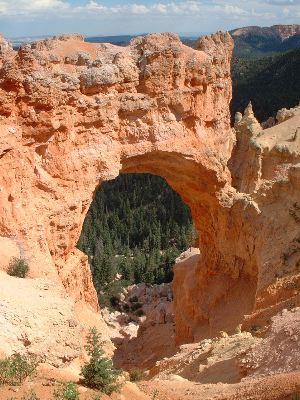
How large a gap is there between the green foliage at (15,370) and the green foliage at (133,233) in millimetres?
27425

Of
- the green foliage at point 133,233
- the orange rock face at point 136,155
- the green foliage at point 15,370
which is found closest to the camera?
the green foliage at point 15,370

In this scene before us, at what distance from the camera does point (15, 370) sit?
9.17 metres

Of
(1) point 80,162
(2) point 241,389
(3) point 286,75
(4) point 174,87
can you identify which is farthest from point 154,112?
(3) point 286,75

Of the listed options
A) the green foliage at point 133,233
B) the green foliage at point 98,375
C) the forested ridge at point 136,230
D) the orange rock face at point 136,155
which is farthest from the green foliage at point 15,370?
the green foliage at point 133,233

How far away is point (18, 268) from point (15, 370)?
15.7 feet

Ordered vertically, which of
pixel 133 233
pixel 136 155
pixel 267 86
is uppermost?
pixel 267 86

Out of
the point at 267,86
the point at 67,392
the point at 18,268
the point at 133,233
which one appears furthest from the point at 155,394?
the point at 267,86

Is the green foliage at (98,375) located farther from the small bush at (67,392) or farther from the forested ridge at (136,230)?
the forested ridge at (136,230)

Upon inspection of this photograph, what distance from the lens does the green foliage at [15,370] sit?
902 cm

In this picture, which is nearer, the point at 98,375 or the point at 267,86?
the point at 98,375

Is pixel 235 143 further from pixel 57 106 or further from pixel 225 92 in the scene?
pixel 57 106

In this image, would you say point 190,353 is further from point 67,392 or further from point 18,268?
point 67,392

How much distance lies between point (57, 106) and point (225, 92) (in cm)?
872

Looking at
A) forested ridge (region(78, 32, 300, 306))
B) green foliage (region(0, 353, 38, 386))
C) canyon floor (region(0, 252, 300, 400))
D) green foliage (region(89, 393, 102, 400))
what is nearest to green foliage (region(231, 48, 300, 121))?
forested ridge (region(78, 32, 300, 306))
